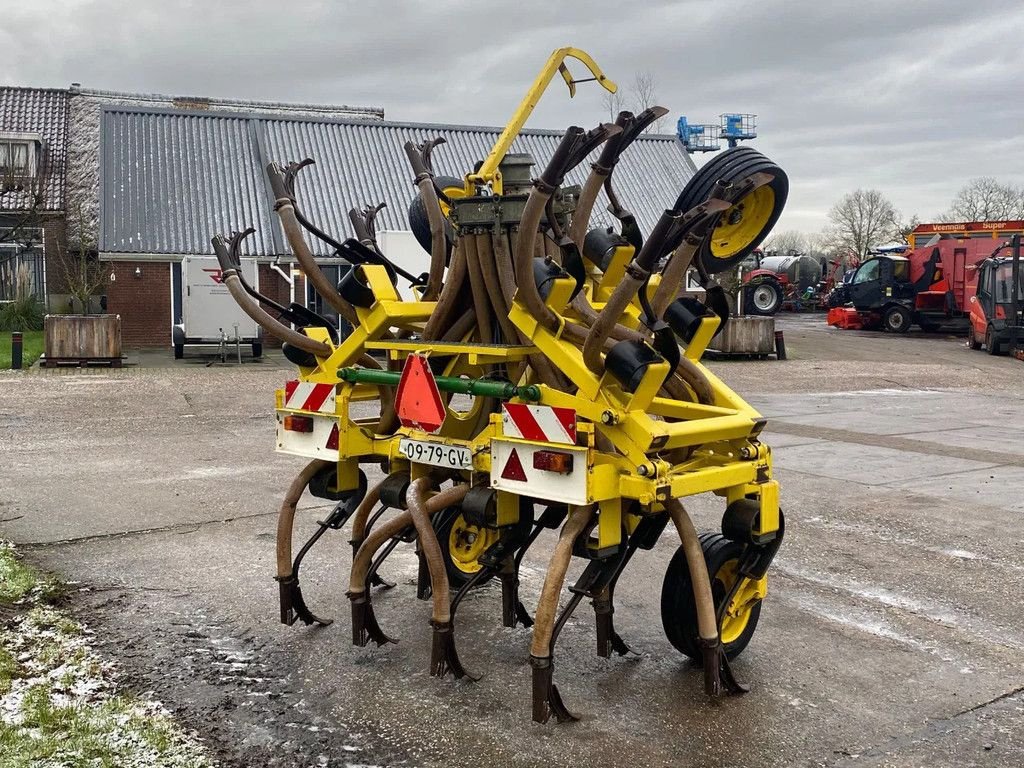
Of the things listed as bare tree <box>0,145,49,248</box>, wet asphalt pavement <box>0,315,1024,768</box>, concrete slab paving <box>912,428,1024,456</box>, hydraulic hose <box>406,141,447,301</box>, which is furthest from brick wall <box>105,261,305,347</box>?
hydraulic hose <box>406,141,447,301</box>

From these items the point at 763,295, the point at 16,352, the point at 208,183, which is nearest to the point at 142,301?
the point at 208,183

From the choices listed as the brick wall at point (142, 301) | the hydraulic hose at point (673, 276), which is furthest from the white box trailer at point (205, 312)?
the hydraulic hose at point (673, 276)

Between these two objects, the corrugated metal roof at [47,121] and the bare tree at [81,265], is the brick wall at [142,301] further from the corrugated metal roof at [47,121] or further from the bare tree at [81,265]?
the corrugated metal roof at [47,121]

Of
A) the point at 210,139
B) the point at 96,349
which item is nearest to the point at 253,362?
the point at 96,349

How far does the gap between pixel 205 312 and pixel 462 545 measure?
55.8 feet

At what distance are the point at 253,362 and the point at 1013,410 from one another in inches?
543

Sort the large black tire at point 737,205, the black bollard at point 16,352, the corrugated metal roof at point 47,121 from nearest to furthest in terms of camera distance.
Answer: the large black tire at point 737,205 < the black bollard at point 16,352 < the corrugated metal roof at point 47,121

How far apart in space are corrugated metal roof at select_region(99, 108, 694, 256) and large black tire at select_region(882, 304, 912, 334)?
7326mm

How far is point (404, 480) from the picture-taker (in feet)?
16.6

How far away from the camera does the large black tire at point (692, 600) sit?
4.72 metres

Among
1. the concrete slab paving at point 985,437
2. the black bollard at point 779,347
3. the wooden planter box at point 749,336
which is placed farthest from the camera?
the black bollard at point 779,347

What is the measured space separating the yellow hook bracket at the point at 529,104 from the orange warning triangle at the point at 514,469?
1.33 metres

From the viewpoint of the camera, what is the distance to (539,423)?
4336 millimetres

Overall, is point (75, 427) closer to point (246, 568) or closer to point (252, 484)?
point (252, 484)
